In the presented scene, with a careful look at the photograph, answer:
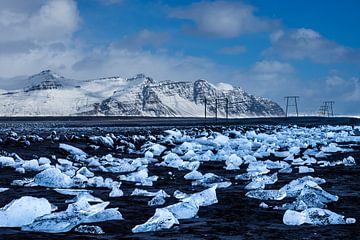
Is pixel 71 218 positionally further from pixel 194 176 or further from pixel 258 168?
pixel 258 168

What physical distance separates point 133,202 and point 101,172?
336 centimetres

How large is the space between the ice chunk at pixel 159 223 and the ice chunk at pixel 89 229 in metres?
0.31

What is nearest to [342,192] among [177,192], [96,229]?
[177,192]

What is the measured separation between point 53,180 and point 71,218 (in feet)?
8.97

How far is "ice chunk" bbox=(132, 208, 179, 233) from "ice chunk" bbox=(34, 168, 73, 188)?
2.86 m

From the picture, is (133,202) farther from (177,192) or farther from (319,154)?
(319,154)

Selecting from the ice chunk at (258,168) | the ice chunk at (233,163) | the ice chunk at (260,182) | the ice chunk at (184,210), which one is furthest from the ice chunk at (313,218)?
the ice chunk at (233,163)

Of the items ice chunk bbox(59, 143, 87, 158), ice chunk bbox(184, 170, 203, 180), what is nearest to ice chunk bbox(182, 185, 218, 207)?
ice chunk bbox(184, 170, 203, 180)

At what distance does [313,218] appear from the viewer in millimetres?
5105

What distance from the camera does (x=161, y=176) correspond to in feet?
29.6

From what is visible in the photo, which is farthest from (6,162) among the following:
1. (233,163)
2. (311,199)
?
(311,199)

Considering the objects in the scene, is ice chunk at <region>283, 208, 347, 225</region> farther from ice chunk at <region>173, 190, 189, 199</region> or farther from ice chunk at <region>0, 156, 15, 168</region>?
ice chunk at <region>0, 156, 15, 168</region>

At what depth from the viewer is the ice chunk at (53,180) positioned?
7.44 m

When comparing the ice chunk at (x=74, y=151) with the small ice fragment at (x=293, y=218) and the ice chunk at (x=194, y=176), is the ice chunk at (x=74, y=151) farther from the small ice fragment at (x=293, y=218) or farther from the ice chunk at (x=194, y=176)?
the small ice fragment at (x=293, y=218)
